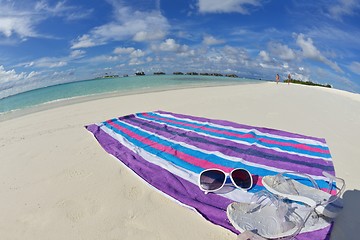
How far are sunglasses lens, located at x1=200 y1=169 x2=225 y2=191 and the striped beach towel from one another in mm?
100

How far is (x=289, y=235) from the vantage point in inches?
88.2

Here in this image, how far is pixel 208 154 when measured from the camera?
4.34m

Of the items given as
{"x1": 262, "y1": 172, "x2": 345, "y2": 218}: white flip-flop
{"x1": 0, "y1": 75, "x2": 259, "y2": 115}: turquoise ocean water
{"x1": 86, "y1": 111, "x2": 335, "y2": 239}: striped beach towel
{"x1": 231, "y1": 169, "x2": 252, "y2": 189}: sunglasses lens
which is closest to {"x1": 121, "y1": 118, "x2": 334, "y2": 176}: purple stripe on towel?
{"x1": 86, "y1": 111, "x2": 335, "y2": 239}: striped beach towel

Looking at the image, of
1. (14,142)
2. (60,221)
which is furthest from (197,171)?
(14,142)

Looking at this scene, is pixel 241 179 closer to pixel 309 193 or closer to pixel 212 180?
pixel 212 180

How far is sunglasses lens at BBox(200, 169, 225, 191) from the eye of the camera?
3143 mm

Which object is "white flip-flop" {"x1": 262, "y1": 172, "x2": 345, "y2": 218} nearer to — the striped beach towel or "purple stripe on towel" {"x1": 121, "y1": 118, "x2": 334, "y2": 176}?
the striped beach towel

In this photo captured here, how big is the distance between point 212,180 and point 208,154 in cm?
116

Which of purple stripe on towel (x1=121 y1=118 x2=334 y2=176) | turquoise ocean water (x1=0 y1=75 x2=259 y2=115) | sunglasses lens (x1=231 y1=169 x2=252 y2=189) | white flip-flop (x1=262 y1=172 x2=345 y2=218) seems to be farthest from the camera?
turquoise ocean water (x1=0 y1=75 x2=259 y2=115)

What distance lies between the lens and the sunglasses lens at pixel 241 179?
10.5ft

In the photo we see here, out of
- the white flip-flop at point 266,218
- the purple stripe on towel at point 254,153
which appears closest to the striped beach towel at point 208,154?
the purple stripe on towel at point 254,153

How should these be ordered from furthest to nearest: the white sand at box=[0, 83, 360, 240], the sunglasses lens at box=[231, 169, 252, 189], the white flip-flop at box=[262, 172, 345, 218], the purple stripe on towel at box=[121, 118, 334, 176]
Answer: the purple stripe on towel at box=[121, 118, 334, 176]
the sunglasses lens at box=[231, 169, 252, 189]
the white sand at box=[0, 83, 360, 240]
the white flip-flop at box=[262, 172, 345, 218]

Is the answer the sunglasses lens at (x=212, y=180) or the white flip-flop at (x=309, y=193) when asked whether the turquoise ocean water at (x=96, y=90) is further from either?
the white flip-flop at (x=309, y=193)

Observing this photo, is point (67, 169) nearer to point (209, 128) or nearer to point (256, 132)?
point (209, 128)
